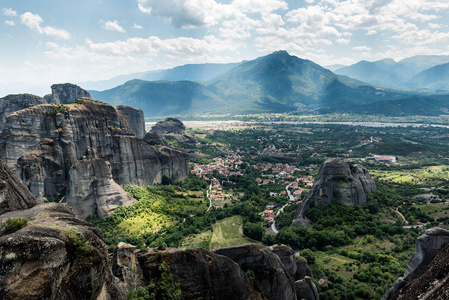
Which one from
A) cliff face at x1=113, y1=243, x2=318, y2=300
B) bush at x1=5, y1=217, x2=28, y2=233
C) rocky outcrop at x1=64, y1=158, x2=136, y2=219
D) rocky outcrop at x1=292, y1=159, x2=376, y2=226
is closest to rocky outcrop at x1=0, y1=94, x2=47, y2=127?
rocky outcrop at x1=64, y1=158, x2=136, y2=219

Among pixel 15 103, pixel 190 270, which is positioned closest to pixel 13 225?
pixel 190 270

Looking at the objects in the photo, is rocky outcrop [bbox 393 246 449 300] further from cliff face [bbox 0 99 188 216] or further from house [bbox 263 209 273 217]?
house [bbox 263 209 273 217]

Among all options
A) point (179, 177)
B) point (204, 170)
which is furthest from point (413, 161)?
point (179, 177)

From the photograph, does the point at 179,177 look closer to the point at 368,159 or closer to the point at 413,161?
the point at 368,159

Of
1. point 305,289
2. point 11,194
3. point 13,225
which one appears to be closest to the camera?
point 13,225

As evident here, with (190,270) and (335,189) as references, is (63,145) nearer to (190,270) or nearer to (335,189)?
(190,270)

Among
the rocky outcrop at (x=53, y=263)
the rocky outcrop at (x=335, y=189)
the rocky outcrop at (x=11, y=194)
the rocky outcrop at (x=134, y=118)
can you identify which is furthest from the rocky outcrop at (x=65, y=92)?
the rocky outcrop at (x=53, y=263)

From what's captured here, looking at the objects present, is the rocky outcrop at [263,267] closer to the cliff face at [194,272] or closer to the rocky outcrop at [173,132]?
the cliff face at [194,272]
